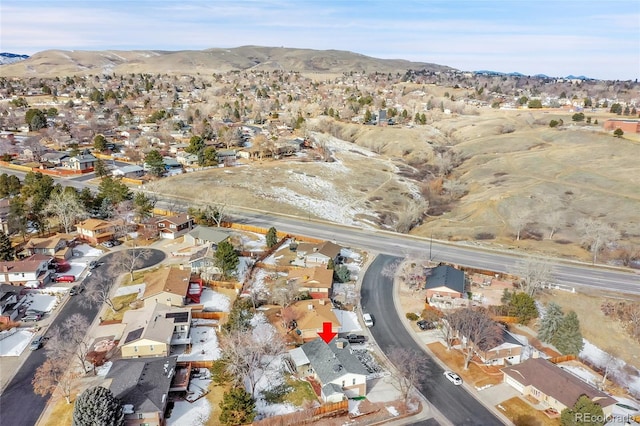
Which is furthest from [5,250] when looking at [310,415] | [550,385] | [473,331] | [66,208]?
[550,385]

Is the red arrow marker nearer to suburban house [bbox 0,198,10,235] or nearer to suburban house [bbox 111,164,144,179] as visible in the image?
suburban house [bbox 0,198,10,235]

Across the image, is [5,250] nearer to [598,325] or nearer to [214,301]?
[214,301]

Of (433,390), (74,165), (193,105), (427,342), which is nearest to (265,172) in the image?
(74,165)

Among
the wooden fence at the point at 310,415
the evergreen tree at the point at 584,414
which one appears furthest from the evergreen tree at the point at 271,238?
the evergreen tree at the point at 584,414

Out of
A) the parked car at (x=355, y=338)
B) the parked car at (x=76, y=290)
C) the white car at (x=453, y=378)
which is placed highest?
the parked car at (x=76, y=290)

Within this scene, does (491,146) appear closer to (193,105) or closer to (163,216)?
(163,216)

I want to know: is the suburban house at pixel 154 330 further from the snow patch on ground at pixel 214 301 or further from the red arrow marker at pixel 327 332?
the red arrow marker at pixel 327 332
